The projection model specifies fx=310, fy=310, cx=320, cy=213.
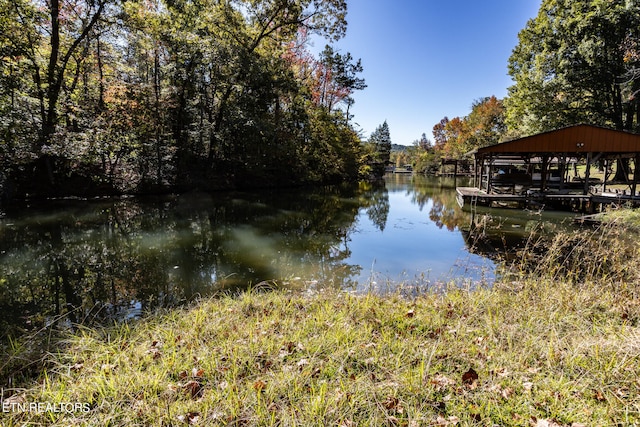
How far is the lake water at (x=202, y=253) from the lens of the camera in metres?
5.10

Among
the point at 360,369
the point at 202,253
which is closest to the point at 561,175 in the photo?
the point at 202,253

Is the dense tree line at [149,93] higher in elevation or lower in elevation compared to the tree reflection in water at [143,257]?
higher

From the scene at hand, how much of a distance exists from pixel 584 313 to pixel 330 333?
286 centimetres

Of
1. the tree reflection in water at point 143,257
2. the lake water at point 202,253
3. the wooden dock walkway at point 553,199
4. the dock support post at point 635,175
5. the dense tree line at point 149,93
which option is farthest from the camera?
the dock support post at point 635,175

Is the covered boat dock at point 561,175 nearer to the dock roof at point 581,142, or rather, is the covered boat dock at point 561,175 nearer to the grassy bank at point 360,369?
the dock roof at point 581,142

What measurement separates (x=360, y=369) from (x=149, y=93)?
1938 centimetres

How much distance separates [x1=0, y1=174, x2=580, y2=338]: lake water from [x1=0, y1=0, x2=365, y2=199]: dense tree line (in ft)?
9.04

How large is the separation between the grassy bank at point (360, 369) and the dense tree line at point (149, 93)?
12.4 m

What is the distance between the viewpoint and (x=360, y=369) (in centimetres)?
257

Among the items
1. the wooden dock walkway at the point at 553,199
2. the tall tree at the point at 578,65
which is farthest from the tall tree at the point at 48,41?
the tall tree at the point at 578,65

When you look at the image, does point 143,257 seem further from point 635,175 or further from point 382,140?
point 382,140

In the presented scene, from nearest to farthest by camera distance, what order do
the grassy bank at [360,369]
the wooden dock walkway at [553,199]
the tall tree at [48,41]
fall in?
the grassy bank at [360,369]
the tall tree at [48,41]
the wooden dock walkway at [553,199]

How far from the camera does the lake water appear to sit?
510 centimetres

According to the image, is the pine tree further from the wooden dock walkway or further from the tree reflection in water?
the tree reflection in water
